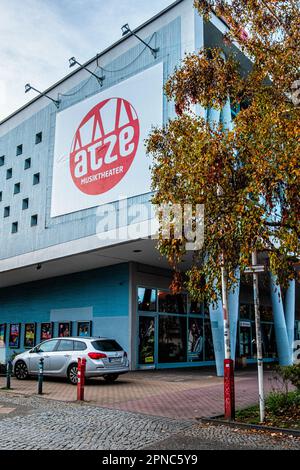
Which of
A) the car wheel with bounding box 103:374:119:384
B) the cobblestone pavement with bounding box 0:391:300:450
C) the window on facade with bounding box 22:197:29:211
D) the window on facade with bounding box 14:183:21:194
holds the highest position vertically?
the window on facade with bounding box 14:183:21:194

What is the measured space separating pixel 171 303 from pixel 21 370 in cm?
813

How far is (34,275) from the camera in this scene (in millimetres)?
25016

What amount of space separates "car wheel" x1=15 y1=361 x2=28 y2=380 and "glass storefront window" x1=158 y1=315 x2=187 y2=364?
676cm

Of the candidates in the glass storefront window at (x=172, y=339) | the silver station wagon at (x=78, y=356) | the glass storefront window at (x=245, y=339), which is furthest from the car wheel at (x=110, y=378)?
the glass storefront window at (x=245, y=339)

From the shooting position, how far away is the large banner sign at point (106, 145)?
59.3 feet

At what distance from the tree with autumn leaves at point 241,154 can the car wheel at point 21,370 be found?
9601mm

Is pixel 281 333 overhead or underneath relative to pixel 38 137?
underneath

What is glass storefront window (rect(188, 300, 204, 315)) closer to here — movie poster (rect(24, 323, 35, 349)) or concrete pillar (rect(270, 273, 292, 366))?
concrete pillar (rect(270, 273, 292, 366))

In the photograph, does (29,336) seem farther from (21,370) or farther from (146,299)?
(21,370)

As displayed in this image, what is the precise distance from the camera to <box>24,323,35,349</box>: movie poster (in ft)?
84.0

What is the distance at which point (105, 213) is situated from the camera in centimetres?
1880

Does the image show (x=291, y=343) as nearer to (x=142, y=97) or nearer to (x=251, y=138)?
(x=142, y=97)

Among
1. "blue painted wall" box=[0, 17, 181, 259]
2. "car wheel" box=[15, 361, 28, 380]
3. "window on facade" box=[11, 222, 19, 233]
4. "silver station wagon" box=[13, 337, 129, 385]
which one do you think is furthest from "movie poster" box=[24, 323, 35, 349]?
"silver station wagon" box=[13, 337, 129, 385]

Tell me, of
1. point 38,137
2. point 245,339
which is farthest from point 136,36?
point 245,339
